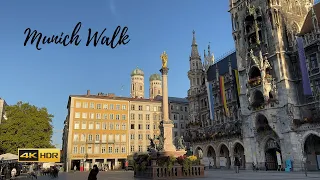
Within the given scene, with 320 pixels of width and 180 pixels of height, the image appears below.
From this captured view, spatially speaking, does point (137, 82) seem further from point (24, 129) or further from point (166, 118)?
point (166, 118)

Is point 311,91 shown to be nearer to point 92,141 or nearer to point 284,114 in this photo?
point 284,114

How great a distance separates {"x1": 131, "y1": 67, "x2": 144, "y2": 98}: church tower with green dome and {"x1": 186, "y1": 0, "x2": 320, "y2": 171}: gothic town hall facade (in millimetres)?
100696

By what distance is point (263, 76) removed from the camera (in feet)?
135

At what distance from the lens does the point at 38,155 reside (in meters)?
31.0

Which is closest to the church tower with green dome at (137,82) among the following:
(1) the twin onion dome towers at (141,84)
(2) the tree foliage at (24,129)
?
(1) the twin onion dome towers at (141,84)

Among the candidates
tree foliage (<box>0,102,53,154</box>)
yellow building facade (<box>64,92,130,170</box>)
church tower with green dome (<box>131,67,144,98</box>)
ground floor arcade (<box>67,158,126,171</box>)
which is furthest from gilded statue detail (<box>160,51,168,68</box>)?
church tower with green dome (<box>131,67,144,98</box>)

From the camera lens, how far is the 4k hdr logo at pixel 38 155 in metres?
30.0

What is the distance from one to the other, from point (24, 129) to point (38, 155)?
18938 mm

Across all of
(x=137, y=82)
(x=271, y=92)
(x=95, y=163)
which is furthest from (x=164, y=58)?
(x=137, y=82)

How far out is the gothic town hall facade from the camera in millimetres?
37375

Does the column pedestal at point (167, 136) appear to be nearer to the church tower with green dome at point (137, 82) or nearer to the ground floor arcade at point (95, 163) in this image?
the ground floor arcade at point (95, 163)

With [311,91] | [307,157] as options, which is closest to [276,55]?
[311,91]

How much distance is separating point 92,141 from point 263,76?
4482cm

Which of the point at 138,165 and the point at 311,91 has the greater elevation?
the point at 311,91
